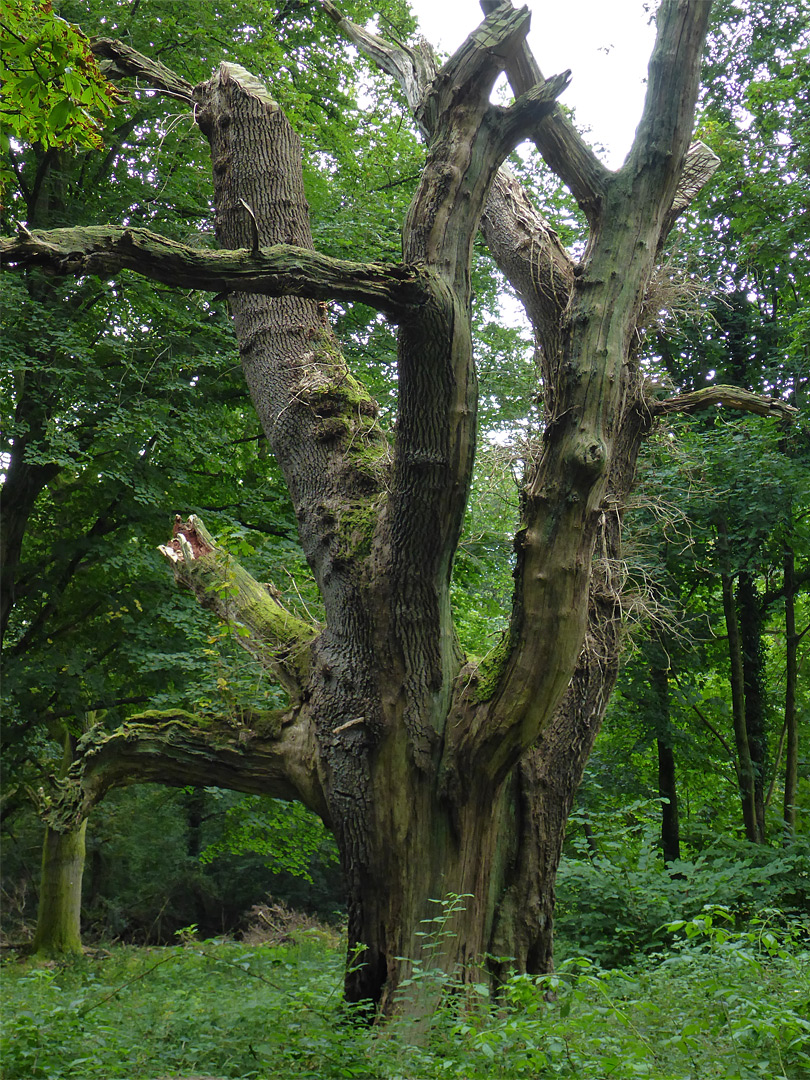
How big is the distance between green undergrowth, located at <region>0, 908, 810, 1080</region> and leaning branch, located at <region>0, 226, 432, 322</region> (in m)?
2.75

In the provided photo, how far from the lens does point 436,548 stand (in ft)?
13.8

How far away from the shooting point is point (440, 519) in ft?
13.5

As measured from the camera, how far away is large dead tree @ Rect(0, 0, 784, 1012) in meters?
3.87

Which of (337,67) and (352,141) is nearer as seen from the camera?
(352,141)

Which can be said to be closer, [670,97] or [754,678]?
[670,97]

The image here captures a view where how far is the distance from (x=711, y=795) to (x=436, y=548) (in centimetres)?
1109

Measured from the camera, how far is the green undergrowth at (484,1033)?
121 inches

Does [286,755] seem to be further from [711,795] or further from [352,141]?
[711,795]

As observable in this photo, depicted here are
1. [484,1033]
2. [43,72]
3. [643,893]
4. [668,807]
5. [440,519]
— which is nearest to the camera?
[484,1033]

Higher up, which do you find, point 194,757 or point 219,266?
point 219,266

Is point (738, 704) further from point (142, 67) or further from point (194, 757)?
point (142, 67)

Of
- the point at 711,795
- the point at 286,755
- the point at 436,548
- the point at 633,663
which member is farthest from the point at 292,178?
the point at 711,795

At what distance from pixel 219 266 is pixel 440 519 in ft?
4.88

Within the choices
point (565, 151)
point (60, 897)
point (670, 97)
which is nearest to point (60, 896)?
point (60, 897)
